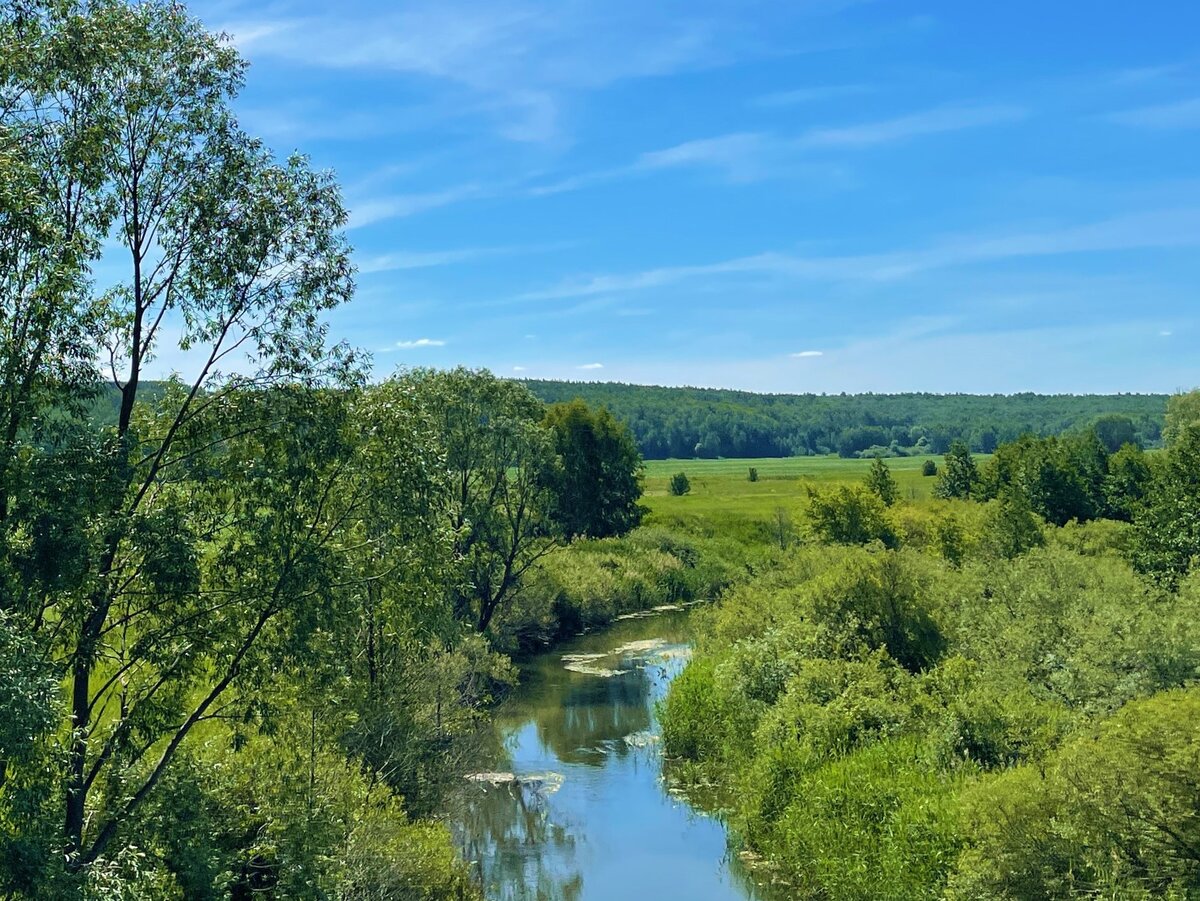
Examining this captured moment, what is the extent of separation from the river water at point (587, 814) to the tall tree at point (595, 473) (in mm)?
28683

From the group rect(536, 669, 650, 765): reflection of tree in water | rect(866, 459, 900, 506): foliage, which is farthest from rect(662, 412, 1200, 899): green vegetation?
rect(866, 459, 900, 506): foliage

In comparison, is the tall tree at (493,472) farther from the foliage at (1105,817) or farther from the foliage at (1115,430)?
the foliage at (1115,430)

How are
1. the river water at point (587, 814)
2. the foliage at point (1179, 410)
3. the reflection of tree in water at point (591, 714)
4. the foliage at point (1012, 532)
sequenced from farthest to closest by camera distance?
the foliage at point (1179, 410)
the foliage at point (1012, 532)
the reflection of tree in water at point (591, 714)
the river water at point (587, 814)

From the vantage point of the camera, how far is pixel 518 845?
76.4ft

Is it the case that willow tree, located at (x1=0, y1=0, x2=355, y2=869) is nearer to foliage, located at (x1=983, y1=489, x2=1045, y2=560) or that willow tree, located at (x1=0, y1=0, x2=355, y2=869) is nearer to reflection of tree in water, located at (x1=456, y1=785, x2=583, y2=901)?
reflection of tree in water, located at (x1=456, y1=785, x2=583, y2=901)

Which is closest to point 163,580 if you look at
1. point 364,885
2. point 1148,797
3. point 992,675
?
point 364,885

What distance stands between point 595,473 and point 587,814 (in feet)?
145

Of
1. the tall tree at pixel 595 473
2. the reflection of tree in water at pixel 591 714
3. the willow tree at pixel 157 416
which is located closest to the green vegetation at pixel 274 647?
the willow tree at pixel 157 416

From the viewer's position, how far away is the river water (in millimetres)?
21234

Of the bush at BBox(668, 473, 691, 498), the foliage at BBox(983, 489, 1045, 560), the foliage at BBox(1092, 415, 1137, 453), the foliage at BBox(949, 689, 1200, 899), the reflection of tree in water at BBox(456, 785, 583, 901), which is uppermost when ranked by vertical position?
the foliage at BBox(1092, 415, 1137, 453)

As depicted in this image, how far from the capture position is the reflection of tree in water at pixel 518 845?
69.1ft

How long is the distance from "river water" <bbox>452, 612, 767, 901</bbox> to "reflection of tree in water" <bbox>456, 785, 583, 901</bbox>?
0.03 metres

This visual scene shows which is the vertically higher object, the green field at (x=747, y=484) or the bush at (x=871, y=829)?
the green field at (x=747, y=484)

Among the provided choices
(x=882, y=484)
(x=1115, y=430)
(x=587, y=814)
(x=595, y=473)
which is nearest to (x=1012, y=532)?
(x=882, y=484)
